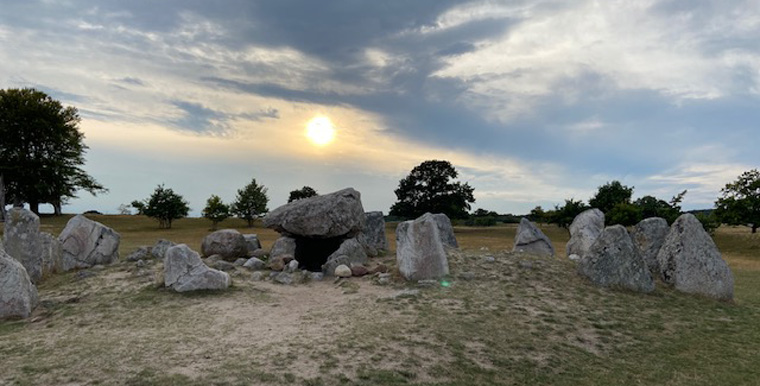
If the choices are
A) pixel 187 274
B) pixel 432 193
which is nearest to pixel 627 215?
pixel 432 193

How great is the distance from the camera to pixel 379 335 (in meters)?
9.09

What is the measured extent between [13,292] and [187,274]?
157 inches

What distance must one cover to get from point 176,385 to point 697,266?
14.6 meters

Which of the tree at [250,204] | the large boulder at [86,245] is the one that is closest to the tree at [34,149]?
the tree at [250,204]

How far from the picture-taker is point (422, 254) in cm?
1393

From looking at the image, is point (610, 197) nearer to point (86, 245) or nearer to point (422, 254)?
point (422, 254)

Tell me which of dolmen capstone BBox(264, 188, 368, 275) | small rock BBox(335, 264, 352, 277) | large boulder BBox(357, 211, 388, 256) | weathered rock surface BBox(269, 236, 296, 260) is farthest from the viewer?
large boulder BBox(357, 211, 388, 256)

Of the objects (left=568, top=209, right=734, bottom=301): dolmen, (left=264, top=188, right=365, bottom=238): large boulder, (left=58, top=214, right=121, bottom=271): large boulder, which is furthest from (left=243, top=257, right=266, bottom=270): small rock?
(left=568, top=209, right=734, bottom=301): dolmen

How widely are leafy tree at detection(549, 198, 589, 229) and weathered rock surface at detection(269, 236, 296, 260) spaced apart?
3540 cm

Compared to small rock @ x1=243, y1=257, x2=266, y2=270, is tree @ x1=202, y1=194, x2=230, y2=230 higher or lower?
higher

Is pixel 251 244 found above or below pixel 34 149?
below

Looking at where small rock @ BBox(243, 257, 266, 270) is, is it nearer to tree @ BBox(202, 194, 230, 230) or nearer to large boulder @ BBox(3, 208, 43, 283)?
large boulder @ BBox(3, 208, 43, 283)

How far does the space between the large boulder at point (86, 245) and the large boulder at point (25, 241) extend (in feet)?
5.80

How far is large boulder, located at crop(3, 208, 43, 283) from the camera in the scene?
15016 millimetres
